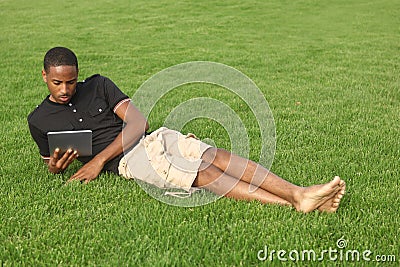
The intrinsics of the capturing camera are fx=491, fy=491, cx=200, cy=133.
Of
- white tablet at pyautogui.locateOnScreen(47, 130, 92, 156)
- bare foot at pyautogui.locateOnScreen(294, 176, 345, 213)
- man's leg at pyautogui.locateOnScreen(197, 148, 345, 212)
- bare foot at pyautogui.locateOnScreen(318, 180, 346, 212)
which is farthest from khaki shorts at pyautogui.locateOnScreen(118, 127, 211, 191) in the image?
bare foot at pyautogui.locateOnScreen(318, 180, 346, 212)

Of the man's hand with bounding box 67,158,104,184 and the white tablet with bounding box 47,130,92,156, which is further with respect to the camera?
the man's hand with bounding box 67,158,104,184

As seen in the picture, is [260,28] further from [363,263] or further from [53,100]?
[363,263]

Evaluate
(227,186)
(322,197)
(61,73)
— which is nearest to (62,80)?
(61,73)

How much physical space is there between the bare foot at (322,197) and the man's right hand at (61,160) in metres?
1.94

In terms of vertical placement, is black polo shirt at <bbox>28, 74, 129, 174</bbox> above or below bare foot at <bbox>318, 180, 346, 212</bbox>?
above

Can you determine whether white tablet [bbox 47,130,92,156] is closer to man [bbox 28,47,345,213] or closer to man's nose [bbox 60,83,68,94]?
man [bbox 28,47,345,213]

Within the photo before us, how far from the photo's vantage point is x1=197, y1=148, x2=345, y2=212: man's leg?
12.0ft

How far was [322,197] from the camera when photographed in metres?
3.64

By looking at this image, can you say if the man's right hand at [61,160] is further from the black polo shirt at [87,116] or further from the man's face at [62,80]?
the man's face at [62,80]

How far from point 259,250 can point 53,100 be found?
7.88 ft

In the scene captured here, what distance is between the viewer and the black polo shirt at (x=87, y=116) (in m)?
4.42

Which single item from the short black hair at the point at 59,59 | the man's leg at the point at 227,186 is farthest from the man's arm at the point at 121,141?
the man's leg at the point at 227,186

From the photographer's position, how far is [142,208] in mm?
3801

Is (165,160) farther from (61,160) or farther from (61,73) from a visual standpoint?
(61,73)
